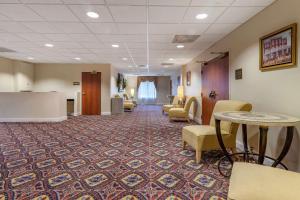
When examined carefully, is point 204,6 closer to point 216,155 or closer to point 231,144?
point 231,144

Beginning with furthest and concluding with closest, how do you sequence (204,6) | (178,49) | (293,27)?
1. (178,49)
2. (204,6)
3. (293,27)

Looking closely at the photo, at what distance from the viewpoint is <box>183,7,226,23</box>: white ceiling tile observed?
3.02 metres

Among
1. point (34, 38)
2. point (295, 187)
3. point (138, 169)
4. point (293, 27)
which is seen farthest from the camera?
point (34, 38)

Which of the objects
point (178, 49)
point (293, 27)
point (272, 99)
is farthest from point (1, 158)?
point (178, 49)

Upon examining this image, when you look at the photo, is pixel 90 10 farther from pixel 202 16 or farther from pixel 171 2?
pixel 202 16

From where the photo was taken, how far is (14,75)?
783 centimetres

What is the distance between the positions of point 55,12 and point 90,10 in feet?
1.98

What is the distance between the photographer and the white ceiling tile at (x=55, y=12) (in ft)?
9.77

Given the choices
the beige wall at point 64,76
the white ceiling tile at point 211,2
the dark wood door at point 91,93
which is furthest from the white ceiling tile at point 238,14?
the dark wood door at point 91,93

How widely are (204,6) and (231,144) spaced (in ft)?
7.12

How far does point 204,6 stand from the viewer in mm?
2930

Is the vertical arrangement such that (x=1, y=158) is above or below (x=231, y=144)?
below

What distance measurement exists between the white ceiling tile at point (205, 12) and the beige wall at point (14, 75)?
7.30 m

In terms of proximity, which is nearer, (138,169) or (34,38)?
(138,169)
